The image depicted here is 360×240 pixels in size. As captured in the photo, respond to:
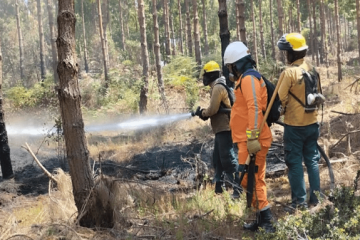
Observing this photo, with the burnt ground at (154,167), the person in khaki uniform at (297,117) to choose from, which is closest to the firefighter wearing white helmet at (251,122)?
the person in khaki uniform at (297,117)

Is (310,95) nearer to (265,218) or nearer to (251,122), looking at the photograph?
(251,122)

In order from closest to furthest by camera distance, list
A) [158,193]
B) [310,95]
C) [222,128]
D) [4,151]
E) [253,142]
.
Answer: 1. [253,142]
2. [310,95]
3. [158,193]
4. [222,128]
5. [4,151]

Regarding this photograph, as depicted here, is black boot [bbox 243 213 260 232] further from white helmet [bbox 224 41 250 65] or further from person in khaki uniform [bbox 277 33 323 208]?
white helmet [bbox 224 41 250 65]

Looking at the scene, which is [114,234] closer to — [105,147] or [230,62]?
[230,62]

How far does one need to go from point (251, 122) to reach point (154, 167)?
566 cm

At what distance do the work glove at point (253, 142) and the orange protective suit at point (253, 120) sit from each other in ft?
0.17

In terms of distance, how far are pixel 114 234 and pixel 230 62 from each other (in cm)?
219

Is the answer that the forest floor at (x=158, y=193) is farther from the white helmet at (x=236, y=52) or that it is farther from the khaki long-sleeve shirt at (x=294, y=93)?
the white helmet at (x=236, y=52)

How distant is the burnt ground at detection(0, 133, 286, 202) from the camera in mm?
7195

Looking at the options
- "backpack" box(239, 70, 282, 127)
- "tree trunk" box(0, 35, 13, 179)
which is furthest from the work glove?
"tree trunk" box(0, 35, 13, 179)

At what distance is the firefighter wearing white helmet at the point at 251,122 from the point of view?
4.20 metres

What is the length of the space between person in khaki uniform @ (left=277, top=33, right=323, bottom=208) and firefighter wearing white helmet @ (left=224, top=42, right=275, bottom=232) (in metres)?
0.47

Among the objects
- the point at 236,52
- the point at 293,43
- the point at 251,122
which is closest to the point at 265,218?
the point at 251,122

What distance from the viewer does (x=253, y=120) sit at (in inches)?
164
